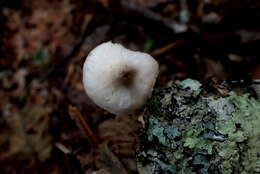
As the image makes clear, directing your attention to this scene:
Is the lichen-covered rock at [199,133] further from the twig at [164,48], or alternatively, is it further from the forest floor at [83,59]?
the twig at [164,48]

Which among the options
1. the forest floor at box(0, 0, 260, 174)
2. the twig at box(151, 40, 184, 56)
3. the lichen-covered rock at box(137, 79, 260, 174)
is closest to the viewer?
the lichen-covered rock at box(137, 79, 260, 174)

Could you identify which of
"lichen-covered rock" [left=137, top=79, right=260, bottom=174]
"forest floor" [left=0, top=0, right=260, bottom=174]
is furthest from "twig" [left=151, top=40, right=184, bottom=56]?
"lichen-covered rock" [left=137, top=79, right=260, bottom=174]

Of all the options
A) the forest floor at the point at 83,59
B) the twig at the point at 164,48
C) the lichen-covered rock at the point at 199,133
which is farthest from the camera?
the twig at the point at 164,48

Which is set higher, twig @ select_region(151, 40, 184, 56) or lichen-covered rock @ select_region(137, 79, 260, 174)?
lichen-covered rock @ select_region(137, 79, 260, 174)

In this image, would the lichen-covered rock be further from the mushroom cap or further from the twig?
the twig

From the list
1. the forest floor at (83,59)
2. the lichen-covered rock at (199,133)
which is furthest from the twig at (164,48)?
the lichen-covered rock at (199,133)

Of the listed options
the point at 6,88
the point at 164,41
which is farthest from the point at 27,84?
the point at 164,41
